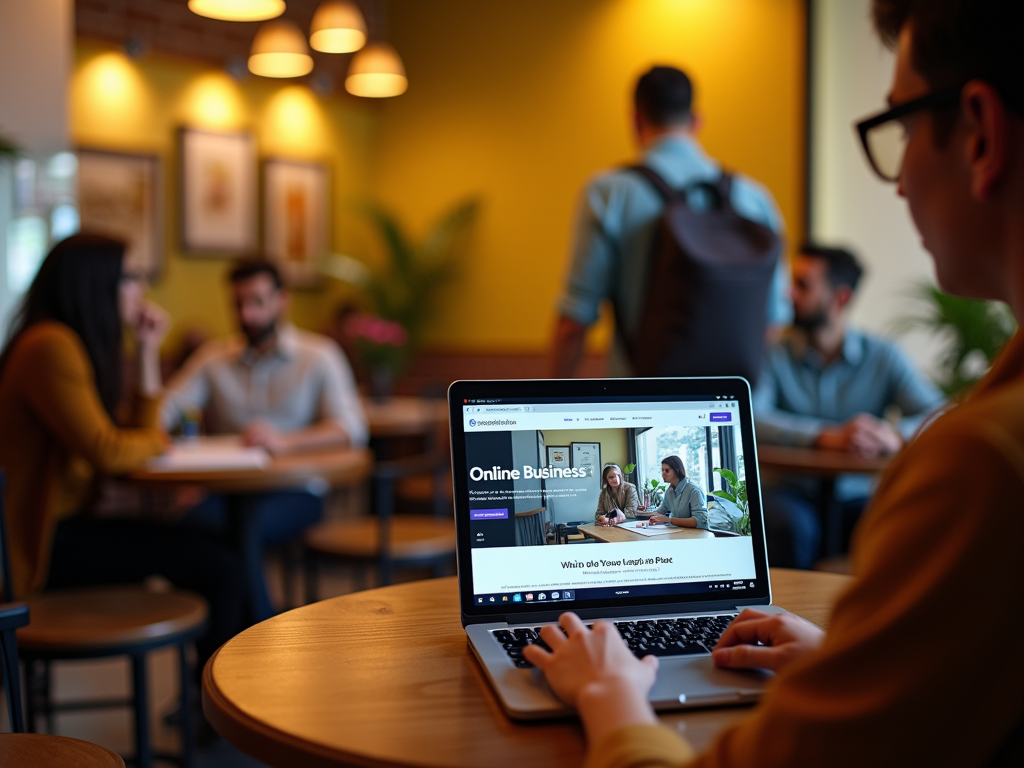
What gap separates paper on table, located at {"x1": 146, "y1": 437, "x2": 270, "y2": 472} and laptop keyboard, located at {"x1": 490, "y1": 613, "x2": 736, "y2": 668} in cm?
200

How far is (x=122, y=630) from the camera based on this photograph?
2.39 metres

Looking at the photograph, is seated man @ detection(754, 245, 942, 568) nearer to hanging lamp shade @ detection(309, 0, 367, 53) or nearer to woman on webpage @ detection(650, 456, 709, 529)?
woman on webpage @ detection(650, 456, 709, 529)

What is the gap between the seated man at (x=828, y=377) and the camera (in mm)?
3549

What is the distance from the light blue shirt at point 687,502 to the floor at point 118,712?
2.01m

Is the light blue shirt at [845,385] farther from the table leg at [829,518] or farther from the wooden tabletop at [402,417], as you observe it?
the wooden tabletop at [402,417]

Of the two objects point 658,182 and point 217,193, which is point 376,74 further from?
point 658,182

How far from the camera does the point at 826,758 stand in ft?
2.13

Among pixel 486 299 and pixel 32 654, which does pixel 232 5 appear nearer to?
pixel 32 654

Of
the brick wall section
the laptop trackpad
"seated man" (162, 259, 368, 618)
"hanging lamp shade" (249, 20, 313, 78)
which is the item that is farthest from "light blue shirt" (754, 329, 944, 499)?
the brick wall section

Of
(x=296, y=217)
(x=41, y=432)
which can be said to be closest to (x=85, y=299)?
(x=41, y=432)

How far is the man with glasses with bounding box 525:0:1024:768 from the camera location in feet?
2.01

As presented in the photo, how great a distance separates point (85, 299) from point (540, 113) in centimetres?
495

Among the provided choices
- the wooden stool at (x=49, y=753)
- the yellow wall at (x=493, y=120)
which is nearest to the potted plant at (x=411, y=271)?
the yellow wall at (x=493, y=120)

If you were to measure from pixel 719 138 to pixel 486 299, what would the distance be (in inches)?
86.4
